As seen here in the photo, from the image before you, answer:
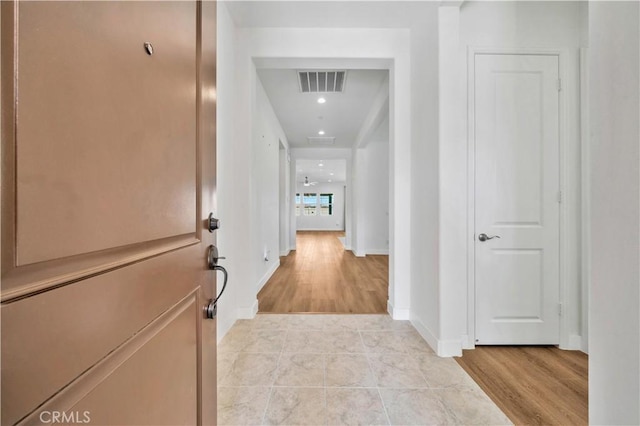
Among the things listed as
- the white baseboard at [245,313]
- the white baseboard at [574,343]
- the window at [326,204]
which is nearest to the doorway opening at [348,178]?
the white baseboard at [245,313]

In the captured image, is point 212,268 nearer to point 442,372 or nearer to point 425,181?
point 442,372

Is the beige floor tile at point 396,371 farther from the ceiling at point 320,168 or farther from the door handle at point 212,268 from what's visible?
the ceiling at point 320,168

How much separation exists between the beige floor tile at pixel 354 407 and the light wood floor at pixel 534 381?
0.72m

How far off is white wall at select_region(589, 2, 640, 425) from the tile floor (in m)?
0.86

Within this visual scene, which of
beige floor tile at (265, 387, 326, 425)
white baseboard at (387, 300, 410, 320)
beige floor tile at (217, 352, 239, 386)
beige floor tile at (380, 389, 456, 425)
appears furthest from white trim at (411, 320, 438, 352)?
beige floor tile at (217, 352, 239, 386)

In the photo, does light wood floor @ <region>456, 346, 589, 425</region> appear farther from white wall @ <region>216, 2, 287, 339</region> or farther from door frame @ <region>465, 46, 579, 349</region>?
white wall @ <region>216, 2, 287, 339</region>

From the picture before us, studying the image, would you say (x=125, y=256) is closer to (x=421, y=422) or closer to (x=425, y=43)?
(x=421, y=422)

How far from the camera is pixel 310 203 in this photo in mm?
15711

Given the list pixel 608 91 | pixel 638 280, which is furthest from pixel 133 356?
pixel 608 91

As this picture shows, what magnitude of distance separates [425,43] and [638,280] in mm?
→ 2216

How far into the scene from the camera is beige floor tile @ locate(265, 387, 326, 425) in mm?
1331

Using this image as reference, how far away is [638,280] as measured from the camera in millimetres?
684

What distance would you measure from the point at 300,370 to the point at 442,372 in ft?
3.17

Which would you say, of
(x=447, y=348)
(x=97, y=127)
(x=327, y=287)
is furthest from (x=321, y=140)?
(x=97, y=127)
